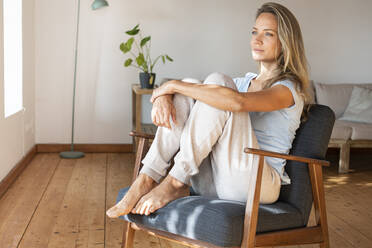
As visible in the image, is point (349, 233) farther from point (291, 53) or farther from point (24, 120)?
point (24, 120)

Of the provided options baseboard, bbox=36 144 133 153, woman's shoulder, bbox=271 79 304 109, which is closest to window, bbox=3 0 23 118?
baseboard, bbox=36 144 133 153

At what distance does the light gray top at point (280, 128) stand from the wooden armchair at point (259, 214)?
0.07 metres

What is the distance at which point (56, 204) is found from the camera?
9.87 ft

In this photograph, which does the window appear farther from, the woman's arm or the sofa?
the sofa

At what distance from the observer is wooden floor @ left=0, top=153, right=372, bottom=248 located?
8.05 feet

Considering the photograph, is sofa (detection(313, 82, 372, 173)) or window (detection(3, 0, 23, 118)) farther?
sofa (detection(313, 82, 372, 173))

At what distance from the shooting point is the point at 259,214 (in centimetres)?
177

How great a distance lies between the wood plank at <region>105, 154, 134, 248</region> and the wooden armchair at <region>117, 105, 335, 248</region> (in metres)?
0.45

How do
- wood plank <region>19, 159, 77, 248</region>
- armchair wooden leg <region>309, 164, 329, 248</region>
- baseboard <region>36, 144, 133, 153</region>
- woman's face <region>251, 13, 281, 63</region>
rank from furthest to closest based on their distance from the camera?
baseboard <region>36, 144, 133, 153</region>, wood plank <region>19, 159, 77, 248</region>, woman's face <region>251, 13, 281, 63</region>, armchair wooden leg <region>309, 164, 329, 248</region>

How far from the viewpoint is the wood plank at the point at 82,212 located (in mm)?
2420

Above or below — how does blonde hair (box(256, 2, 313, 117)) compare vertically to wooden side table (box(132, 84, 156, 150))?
above

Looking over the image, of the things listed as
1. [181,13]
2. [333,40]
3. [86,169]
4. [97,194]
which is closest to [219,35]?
[181,13]

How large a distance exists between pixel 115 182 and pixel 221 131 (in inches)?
79.2

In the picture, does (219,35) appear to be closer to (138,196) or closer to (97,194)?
(97,194)
